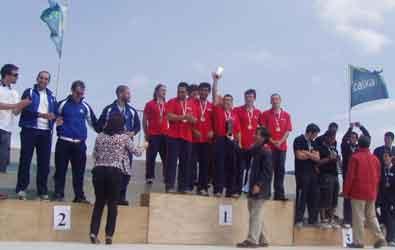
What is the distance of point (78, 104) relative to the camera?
10383 mm

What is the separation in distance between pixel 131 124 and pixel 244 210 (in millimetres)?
2592

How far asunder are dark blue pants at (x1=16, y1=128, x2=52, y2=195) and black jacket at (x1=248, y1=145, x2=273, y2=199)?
3.18 m

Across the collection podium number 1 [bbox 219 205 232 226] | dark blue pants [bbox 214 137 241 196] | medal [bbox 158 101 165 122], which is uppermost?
medal [bbox 158 101 165 122]

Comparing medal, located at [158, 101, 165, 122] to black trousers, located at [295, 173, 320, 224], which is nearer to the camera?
medal, located at [158, 101, 165, 122]

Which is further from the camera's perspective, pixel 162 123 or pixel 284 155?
pixel 284 155

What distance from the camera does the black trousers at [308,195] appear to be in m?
12.2

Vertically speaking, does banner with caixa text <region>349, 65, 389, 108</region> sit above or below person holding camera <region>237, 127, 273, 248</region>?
above

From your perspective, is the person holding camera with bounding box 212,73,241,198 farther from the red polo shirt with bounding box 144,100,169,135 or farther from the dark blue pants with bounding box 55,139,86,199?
the dark blue pants with bounding box 55,139,86,199

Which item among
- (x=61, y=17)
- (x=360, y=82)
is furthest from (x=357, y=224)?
(x=61, y=17)

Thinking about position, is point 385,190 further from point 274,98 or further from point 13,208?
point 13,208

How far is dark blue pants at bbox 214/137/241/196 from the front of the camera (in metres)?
11.3

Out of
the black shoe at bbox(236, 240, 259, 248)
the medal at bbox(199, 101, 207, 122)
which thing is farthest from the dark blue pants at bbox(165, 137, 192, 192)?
the black shoe at bbox(236, 240, 259, 248)

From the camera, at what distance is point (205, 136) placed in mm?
11430

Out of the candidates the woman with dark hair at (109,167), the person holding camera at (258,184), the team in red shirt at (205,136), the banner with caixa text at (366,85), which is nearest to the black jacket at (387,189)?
the banner with caixa text at (366,85)
